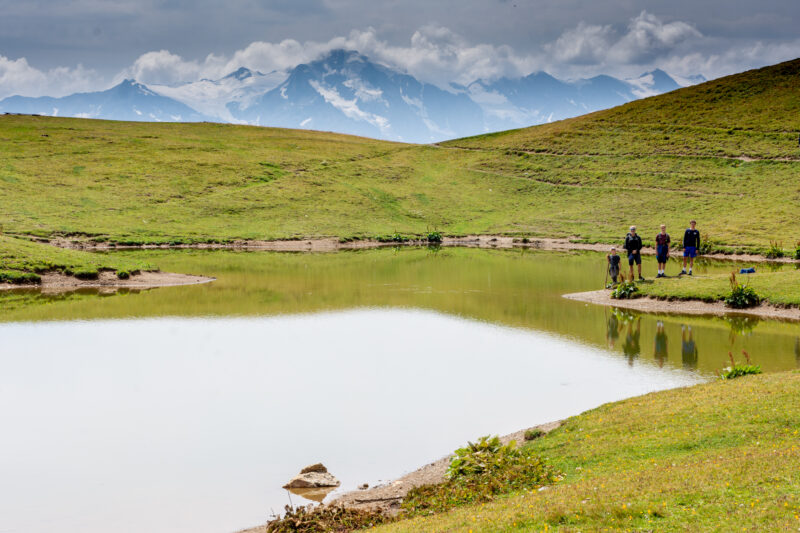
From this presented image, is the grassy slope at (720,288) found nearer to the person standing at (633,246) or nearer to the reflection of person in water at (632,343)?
the person standing at (633,246)

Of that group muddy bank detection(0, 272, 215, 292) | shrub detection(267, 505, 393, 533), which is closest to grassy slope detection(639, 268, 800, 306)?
shrub detection(267, 505, 393, 533)

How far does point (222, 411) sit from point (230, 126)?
146043mm

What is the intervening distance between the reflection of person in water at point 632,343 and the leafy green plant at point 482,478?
1268cm

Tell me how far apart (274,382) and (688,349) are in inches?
644

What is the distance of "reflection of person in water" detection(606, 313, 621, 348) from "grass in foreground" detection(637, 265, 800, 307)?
4.47 m

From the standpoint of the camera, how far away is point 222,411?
20.8 meters

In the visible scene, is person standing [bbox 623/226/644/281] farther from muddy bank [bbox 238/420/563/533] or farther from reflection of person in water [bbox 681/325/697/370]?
muddy bank [bbox 238/420/563/533]

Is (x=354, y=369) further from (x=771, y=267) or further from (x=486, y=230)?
(x=486, y=230)

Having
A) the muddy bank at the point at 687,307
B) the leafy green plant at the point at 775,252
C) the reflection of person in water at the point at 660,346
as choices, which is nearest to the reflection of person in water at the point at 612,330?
the reflection of person in water at the point at 660,346

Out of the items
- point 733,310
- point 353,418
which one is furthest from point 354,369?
point 733,310

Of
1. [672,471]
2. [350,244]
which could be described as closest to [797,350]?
[672,471]

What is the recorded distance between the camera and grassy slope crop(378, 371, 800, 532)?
10477mm

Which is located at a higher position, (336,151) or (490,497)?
(336,151)

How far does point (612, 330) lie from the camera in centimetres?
3294
